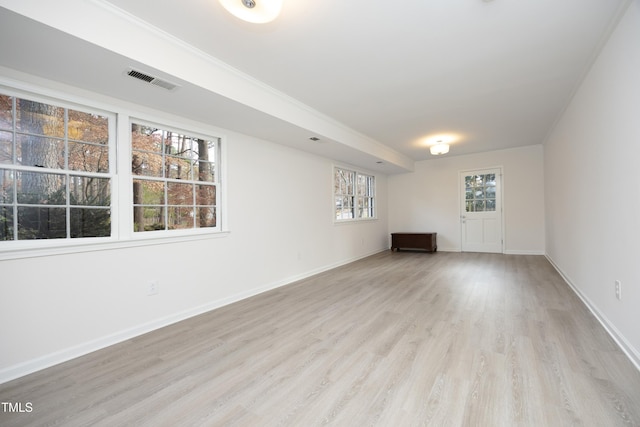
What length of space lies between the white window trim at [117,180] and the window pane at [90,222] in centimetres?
5

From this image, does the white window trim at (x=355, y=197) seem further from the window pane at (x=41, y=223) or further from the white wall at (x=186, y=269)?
the window pane at (x=41, y=223)

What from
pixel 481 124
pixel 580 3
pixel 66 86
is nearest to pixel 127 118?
pixel 66 86

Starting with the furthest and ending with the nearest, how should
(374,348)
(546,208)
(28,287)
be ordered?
(546,208), (374,348), (28,287)

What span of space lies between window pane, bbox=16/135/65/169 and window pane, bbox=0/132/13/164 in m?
0.04

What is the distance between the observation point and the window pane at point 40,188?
2.13 m

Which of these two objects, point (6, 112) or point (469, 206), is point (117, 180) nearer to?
point (6, 112)

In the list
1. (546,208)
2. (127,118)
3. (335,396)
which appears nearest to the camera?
(335,396)

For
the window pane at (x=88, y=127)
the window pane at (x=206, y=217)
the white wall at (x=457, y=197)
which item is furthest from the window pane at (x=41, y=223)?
the white wall at (x=457, y=197)

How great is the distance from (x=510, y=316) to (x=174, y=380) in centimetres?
302

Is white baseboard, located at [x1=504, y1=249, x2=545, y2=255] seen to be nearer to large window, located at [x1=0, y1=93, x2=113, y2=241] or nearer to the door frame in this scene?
the door frame

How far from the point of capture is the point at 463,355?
2098 millimetres

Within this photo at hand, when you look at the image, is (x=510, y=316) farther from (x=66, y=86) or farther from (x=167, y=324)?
(x=66, y=86)

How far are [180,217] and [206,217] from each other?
32 cm

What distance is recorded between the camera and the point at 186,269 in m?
3.10
